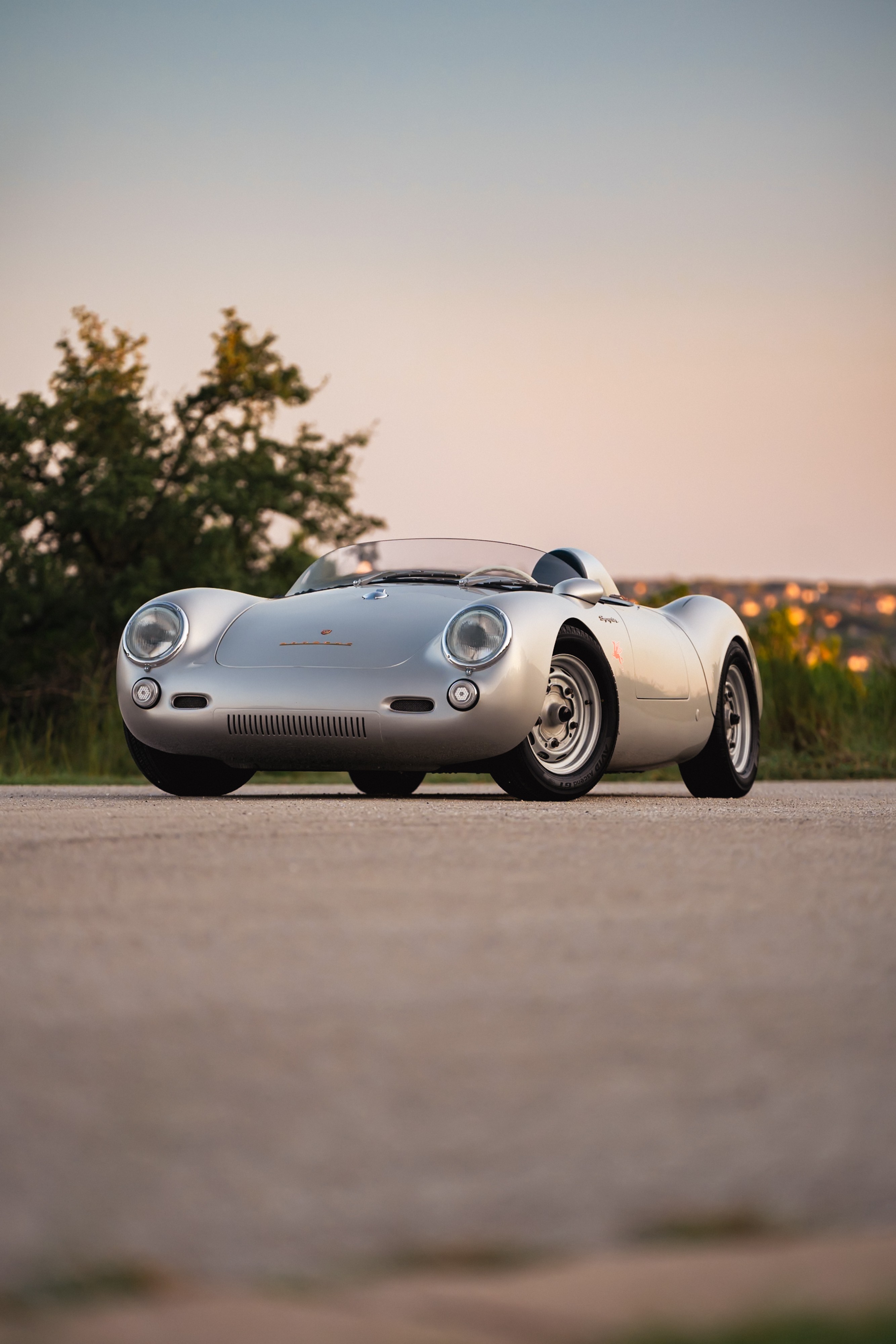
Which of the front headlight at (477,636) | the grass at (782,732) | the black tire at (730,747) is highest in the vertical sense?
the front headlight at (477,636)

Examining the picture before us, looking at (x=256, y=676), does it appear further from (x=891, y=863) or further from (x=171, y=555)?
(x=171, y=555)

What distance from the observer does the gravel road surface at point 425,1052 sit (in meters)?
1.53

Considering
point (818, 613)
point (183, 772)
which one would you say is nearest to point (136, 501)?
point (818, 613)

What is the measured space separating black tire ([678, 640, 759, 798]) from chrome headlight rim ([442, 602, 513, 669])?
210 centimetres

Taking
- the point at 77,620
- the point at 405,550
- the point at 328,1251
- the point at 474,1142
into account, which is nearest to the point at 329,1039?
the point at 474,1142

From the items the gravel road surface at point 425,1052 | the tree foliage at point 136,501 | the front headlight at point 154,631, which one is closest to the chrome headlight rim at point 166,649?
the front headlight at point 154,631

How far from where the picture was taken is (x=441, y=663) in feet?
20.8

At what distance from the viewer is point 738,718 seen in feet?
28.2

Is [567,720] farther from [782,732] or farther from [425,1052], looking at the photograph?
[782,732]

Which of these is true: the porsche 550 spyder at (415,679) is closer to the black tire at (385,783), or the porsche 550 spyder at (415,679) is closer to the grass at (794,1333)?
the black tire at (385,783)

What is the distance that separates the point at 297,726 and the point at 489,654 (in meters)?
0.79

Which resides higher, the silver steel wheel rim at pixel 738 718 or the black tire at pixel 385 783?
the silver steel wheel rim at pixel 738 718

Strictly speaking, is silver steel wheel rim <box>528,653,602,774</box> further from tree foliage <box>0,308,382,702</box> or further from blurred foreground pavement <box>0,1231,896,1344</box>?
tree foliage <box>0,308,382,702</box>

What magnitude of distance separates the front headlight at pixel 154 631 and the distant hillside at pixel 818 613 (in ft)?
10.6
